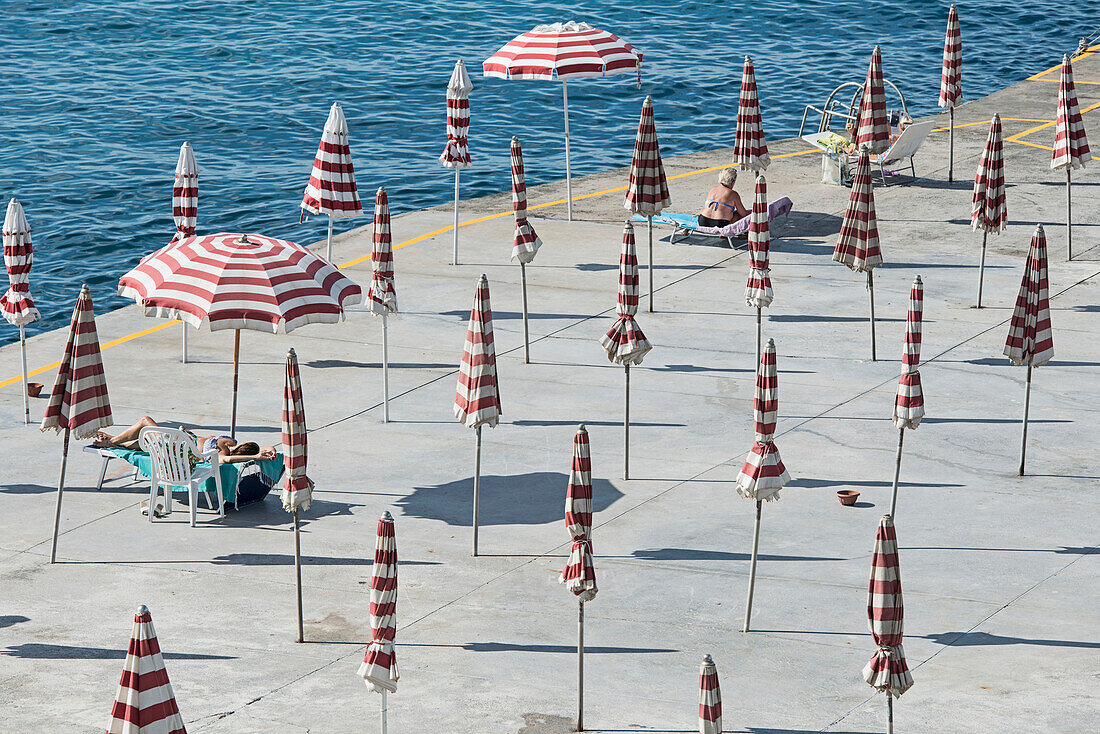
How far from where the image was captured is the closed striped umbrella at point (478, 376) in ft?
46.6

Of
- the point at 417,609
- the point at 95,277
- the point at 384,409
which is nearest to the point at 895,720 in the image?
the point at 417,609

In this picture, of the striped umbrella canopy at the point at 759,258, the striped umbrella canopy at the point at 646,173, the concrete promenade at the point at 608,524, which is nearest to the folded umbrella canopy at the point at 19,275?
the concrete promenade at the point at 608,524

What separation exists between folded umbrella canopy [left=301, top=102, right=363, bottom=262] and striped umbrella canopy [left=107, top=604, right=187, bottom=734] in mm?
11393

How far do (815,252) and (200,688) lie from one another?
1393 centimetres

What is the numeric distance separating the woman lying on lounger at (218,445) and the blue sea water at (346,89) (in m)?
10.2

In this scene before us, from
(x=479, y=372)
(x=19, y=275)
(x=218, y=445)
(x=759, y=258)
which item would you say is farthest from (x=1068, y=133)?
(x=19, y=275)

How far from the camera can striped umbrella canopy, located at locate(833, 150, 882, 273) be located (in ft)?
62.4

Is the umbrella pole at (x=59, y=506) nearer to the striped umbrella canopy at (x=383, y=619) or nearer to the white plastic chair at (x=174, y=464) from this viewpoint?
the white plastic chair at (x=174, y=464)

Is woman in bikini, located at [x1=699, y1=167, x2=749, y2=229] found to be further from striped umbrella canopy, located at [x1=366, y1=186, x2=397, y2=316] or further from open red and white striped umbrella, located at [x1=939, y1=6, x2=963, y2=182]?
→ striped umbrella canopy, located at [x1=366, y1=186, x2=397, y2=316]

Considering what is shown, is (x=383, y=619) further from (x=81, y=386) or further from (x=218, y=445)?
(x=218, y=445)

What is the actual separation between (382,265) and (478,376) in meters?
3.86

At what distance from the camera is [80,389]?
1408 cm

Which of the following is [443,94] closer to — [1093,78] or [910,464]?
[1093,78]

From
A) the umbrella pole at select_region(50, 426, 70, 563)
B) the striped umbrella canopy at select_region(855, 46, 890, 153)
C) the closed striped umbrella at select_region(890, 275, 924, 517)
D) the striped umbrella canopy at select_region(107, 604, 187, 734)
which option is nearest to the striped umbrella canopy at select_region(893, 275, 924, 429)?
the closed striped umbrella at select_region(890, 275, 924, 517)
